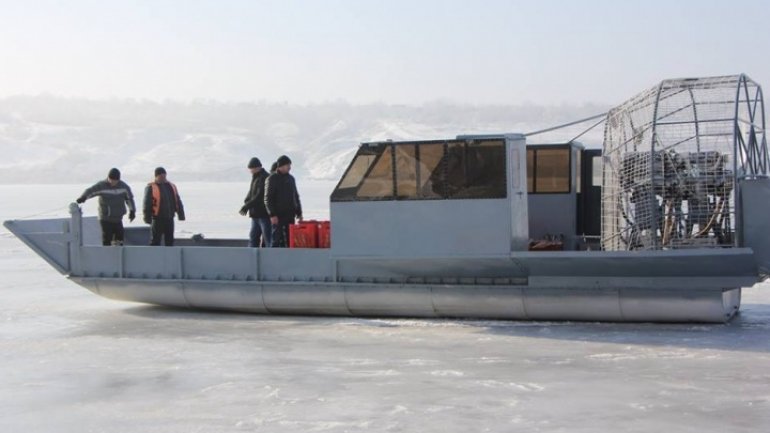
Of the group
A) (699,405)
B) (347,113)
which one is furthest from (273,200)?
(347,113)

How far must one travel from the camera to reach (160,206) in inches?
427

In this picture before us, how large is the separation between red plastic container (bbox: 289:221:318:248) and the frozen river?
2.69 ft

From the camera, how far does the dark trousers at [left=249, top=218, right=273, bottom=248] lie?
10438mm

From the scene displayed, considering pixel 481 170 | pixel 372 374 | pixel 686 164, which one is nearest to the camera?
pixel 372 374

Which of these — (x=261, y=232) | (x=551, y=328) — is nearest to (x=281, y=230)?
(x=261, y=232)

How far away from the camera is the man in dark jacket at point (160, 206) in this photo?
1078 cm

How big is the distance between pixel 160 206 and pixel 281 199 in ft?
5.29

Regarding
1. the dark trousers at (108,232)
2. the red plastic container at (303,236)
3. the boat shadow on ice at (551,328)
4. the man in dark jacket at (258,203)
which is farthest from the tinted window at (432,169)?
the dark trousers at (108,232)

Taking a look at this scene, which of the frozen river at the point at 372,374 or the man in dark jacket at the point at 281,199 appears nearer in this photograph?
the frozen river at the point at 372,374

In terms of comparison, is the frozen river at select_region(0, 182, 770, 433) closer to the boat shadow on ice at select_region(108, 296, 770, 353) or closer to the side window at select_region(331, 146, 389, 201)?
the boat shadow on ice at select_region(108, 296, 770, 353)

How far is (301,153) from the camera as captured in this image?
93.2 m

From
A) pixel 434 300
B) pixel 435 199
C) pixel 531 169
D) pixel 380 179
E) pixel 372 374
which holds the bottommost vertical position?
pixel 372 374

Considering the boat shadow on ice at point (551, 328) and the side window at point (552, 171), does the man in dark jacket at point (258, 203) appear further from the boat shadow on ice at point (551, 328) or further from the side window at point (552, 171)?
the side window at point (552, 171)

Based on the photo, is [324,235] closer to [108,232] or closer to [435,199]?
[435,199]
